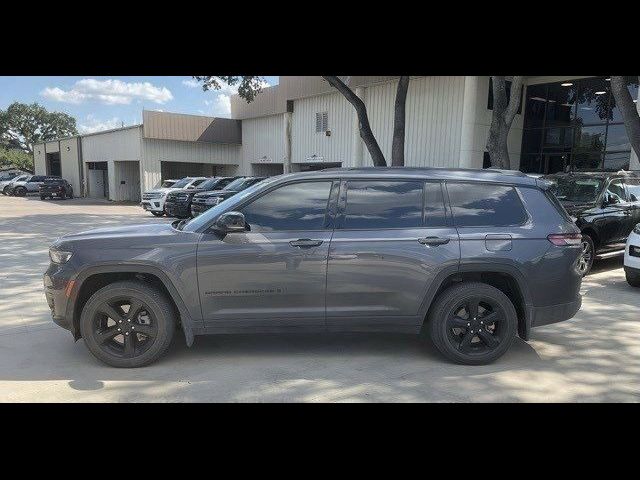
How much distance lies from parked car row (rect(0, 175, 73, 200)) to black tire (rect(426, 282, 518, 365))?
118 feet

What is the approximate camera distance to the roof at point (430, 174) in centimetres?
457

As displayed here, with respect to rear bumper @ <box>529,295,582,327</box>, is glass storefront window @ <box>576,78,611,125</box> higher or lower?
higher

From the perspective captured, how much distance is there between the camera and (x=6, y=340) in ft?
16.6

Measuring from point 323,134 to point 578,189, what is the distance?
1839 cm

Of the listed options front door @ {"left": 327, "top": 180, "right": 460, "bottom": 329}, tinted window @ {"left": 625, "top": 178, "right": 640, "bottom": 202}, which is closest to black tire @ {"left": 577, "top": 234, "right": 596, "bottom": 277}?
tinted window @ {"left": 625, "top": 178, "right": 640, "bottom": 202}

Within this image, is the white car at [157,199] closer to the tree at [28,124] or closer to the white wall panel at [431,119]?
the white wall panel at [431,119]

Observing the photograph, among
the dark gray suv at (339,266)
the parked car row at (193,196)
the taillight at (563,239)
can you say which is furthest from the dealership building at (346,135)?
the dark gray suv at (339,266)

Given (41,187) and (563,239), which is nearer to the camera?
(563,239)

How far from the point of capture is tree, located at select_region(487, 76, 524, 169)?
13.4 meters

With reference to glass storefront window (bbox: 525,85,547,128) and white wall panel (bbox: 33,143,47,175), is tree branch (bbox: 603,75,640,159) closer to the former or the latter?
glass storefront window (bbox: 525,85,547,128)

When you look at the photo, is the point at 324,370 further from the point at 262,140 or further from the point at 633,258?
the point at 262,140

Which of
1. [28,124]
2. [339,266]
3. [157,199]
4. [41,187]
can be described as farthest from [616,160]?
[28,124]

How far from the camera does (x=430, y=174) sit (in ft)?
15.1

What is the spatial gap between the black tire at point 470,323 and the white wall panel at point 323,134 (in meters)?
20.5
